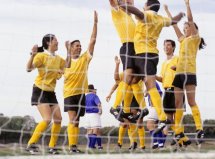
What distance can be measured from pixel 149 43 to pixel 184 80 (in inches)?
42.4

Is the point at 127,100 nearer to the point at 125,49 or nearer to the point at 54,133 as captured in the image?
the point at 125,49

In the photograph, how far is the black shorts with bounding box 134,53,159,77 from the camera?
294 inches

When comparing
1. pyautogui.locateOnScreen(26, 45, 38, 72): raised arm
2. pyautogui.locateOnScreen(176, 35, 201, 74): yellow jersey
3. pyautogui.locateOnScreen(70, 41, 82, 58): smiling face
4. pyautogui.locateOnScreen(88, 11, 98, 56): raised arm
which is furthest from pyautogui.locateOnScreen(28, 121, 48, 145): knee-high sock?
pyautogui.locateOnScreen(176, 35, 201, 74): yellow jersey

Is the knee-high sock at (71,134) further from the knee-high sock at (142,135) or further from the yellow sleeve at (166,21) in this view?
the yellow sleeve at (166,21)

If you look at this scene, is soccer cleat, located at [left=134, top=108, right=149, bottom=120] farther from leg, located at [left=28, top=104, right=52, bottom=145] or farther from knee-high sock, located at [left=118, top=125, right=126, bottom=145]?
leg, located at [left=28, top=104, right=52, bottom=145]

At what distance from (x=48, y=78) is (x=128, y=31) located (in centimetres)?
142

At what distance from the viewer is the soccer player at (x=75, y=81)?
8.86 meters

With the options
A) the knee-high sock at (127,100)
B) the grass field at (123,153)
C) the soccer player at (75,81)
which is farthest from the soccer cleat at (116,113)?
the soccer player at (75,81)

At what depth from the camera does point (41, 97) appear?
27.9 feet

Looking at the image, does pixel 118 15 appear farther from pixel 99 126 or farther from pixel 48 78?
pixel 99 126

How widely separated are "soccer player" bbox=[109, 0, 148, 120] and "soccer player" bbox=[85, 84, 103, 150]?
254 cm

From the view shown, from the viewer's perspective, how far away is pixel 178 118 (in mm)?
8750

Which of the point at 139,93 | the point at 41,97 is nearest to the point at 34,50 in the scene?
the point at 41,97

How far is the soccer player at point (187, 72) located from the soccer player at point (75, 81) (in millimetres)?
1353
